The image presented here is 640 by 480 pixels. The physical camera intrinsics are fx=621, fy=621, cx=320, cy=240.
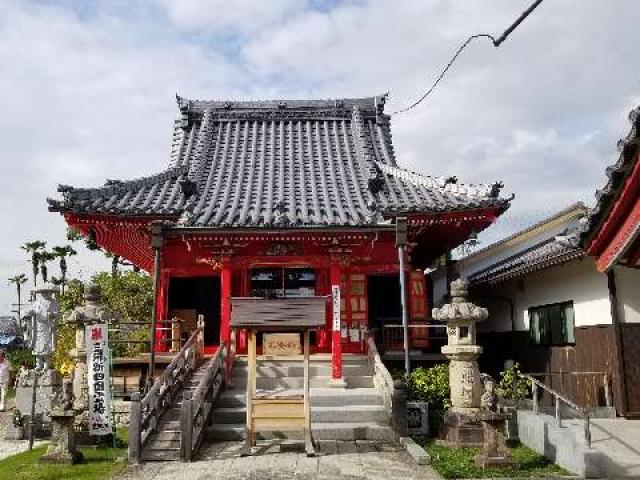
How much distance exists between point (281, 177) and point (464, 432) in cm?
1066

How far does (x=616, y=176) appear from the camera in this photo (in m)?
7.76

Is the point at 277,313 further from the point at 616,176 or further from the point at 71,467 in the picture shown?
the point at 616,176

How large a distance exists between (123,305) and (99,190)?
15095 millimetres

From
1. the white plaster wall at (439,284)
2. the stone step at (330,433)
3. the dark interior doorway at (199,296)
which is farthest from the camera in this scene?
the white plaster wall at (439,284)

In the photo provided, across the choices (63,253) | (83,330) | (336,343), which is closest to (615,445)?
(336,343)

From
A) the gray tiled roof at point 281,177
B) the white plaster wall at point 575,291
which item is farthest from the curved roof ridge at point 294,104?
the white plaster wall at point 575,291

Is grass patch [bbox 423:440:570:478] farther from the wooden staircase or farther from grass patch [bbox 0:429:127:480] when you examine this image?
grass patch [bbox 0:429:127:480]

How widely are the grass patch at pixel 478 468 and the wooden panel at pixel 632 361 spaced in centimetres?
245

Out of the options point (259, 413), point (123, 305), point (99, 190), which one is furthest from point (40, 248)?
point (259, 413)

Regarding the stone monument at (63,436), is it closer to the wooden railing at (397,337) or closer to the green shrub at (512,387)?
the wooden railing at (397,337)

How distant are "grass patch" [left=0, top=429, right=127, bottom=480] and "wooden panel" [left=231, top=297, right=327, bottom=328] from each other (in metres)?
3.26

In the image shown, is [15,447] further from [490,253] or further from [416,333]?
[490,253]

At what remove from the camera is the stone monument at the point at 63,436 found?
10.9 meters

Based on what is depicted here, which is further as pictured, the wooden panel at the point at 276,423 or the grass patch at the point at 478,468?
the wooden panel at the point at 276,423
